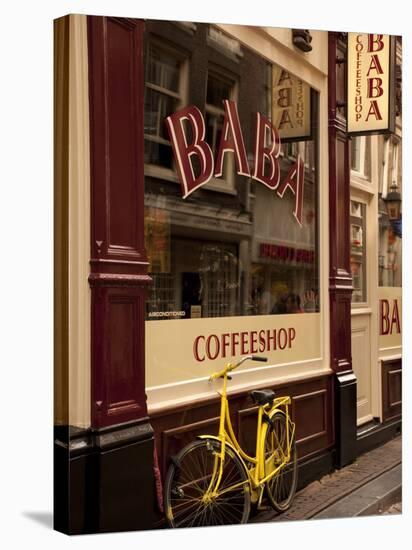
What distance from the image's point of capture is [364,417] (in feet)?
23.5

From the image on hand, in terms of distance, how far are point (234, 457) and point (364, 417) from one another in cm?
185

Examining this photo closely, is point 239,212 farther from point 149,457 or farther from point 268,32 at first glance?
point 149,457

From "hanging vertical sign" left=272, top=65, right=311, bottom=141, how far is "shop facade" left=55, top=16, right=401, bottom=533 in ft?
0.06

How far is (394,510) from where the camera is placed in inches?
257

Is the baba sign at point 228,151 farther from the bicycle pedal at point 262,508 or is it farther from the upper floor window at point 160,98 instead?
the bicycle pedal at point 262,508

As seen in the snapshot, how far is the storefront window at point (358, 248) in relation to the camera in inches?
277

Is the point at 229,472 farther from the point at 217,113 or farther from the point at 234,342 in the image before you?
the point at 217,113

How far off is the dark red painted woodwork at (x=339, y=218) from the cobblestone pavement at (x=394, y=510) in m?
1.14

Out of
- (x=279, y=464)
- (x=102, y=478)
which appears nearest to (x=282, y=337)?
(x=279, y=464)

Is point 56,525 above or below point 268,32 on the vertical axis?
below

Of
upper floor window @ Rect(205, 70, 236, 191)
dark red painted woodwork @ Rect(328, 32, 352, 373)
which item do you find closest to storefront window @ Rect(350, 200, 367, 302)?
dark red painted woodwork @ Rect(328, 32, 352, 373)

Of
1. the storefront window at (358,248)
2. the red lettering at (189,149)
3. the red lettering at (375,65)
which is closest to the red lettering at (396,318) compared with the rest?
the storefront window at (358,248)

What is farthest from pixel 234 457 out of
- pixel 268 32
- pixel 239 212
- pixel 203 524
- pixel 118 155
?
pixel 268 32

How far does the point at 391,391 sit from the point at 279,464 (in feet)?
4.80
